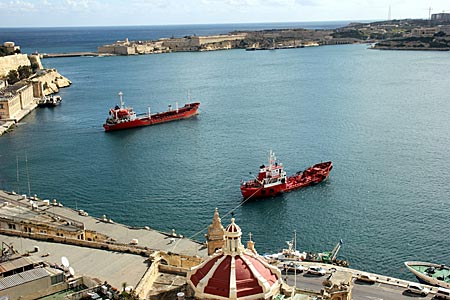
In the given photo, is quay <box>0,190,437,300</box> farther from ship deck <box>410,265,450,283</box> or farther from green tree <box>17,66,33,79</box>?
green tree <box>17,66,33,79</box>

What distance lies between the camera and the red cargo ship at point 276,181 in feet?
205

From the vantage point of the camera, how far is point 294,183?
66250 millimetres

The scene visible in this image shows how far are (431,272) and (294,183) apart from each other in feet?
86.5

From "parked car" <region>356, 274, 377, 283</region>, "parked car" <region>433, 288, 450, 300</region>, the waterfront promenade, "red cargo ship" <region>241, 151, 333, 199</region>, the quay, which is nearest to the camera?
the quay

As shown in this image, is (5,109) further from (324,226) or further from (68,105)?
(324,226)

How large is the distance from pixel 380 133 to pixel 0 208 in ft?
195

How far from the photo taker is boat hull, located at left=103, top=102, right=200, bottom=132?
10044 cm

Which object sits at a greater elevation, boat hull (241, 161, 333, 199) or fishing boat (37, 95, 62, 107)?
fishing boat (37, 95, 62, 107)

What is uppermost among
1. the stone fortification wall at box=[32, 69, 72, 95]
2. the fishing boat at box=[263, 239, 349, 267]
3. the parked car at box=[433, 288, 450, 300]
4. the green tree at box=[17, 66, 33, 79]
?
the green tree at box=[17, 66, 33, 79]

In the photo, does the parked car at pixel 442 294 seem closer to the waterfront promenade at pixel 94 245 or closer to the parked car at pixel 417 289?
the parked car at pixel 417 289

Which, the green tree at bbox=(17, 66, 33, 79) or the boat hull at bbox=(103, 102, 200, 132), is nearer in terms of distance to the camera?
the boat hull at bbox=(103, 102, 200, 132)

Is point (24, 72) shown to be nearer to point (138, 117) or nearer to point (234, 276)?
point (138, 117)

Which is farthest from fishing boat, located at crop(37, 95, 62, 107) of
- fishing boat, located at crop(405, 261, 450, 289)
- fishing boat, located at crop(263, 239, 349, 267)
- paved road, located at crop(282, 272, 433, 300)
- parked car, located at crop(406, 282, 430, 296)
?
parked car, located at crop(406, 282, 430, 296)

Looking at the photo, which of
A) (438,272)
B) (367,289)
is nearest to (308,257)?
(367,289)
